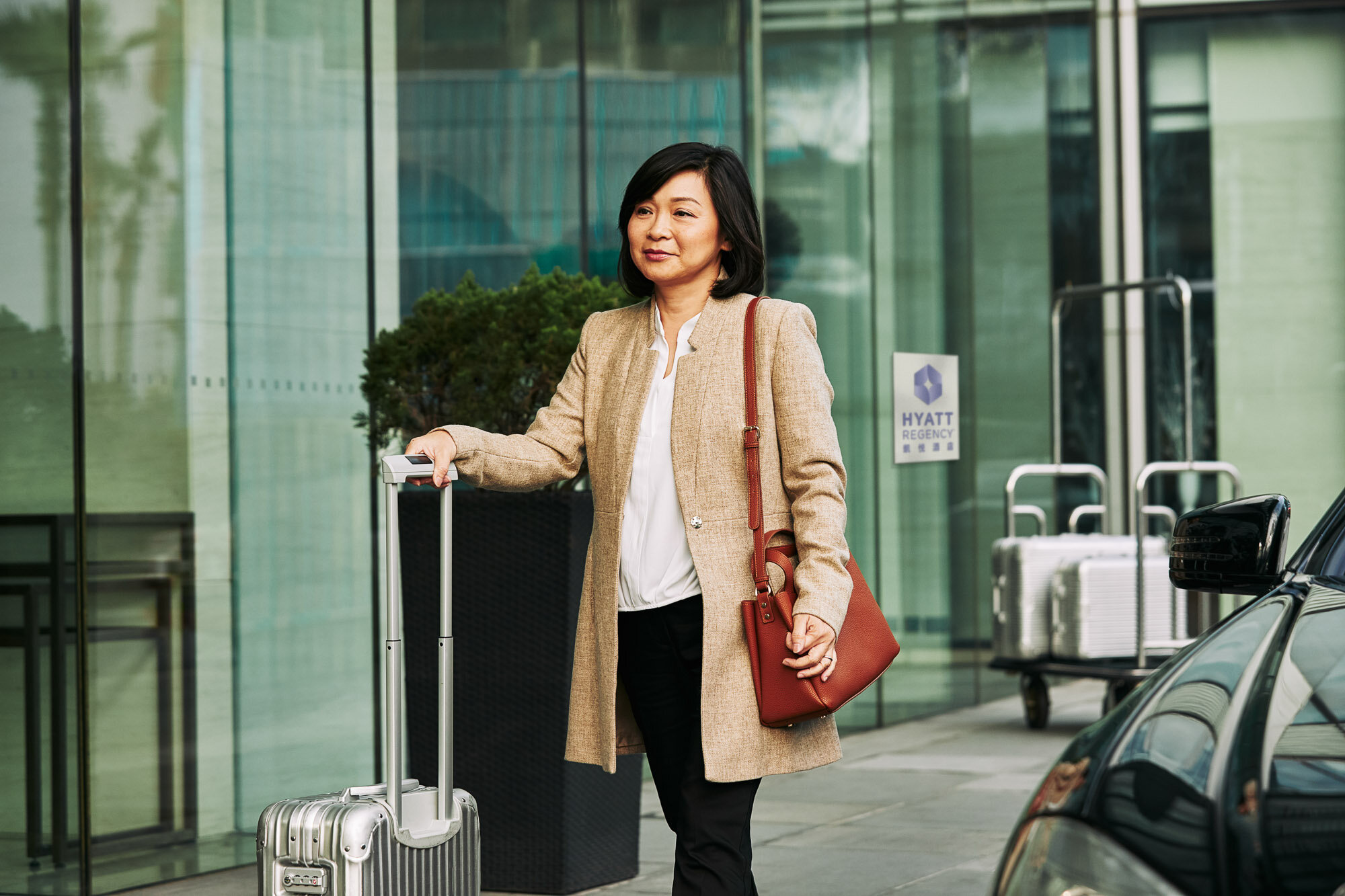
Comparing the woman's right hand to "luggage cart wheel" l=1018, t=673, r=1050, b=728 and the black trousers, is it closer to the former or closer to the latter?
the black trousers

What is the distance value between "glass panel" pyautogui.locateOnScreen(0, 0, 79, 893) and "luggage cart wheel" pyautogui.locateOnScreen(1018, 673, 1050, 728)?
5.50 meters

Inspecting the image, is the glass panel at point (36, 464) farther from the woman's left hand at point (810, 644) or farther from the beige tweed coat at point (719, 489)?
the woman's left hand at point (810, 644)

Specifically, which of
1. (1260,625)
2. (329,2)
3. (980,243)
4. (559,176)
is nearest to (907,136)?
(980,243)

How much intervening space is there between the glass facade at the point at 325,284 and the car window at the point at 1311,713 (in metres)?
3.93

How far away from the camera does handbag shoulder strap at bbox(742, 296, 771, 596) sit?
9.62 ft

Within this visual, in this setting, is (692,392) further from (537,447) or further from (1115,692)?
(1115,692)

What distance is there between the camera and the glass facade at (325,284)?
5.09 metres

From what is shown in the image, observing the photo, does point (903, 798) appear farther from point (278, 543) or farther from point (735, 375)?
point (735, 375)

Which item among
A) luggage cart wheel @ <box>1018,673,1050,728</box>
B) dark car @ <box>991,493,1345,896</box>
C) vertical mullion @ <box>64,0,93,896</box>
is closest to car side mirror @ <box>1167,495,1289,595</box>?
dark car @ <box>991,493,1345,896</box>

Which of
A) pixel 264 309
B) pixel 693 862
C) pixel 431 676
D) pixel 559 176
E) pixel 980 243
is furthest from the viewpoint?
pixel 980 243

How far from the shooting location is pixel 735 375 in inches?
121

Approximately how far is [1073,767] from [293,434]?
14.0ft

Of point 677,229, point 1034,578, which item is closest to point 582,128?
point 1034,578

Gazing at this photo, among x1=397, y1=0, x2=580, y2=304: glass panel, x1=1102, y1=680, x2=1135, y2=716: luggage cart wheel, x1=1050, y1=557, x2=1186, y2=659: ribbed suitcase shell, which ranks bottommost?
x1=1102, y1=680, x2=1135, y2=716: luggage cart wheel
